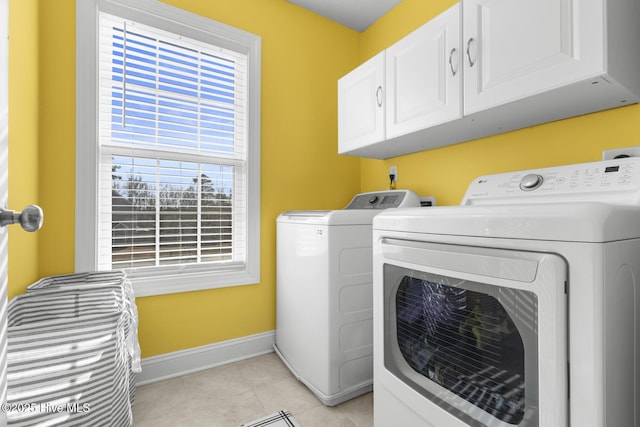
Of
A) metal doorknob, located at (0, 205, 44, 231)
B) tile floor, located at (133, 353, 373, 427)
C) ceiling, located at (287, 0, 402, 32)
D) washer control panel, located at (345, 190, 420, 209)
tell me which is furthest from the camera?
ceiling, located at (287, 0, 402, 32)

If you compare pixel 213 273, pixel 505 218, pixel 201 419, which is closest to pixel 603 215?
pixel 505 218

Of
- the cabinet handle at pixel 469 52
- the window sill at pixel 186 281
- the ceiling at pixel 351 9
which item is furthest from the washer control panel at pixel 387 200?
the ceiling at pixel 351 9

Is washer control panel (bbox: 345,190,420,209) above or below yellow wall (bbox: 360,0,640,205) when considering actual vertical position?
below

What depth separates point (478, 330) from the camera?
900 millimetres

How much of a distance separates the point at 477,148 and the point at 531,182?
1.77 feet

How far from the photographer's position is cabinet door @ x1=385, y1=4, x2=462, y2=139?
4.83 ft

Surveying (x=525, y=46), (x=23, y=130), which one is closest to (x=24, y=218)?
(x=23, y=130)

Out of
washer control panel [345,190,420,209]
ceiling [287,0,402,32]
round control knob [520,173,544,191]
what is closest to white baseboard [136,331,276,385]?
washer control panel [345,190,420,209]

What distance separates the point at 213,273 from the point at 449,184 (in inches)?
68.6

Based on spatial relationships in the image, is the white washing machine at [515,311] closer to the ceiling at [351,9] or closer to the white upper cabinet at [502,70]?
the white upper cabinet at [502,70]

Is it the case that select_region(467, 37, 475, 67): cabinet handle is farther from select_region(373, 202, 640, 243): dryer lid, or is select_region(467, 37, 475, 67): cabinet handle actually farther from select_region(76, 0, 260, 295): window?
select_region(76, 0, 260, 295): window

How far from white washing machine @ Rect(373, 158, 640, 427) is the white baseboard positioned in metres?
1.26

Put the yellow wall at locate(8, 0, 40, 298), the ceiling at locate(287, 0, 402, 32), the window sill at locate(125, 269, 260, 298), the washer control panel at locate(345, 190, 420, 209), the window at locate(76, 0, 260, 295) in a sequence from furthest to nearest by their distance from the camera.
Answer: the ceiling at locate(287, 0, 402, 32) → the washer control panel at locate(345, 190, 420, 209) → the window sill at locate(125, 269, 260, 298) → the window at locate(76, 0, 260, 295) → the yellow wall at locate(8, 0, 40, 298)

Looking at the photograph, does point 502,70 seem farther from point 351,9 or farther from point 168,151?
point 168,151
